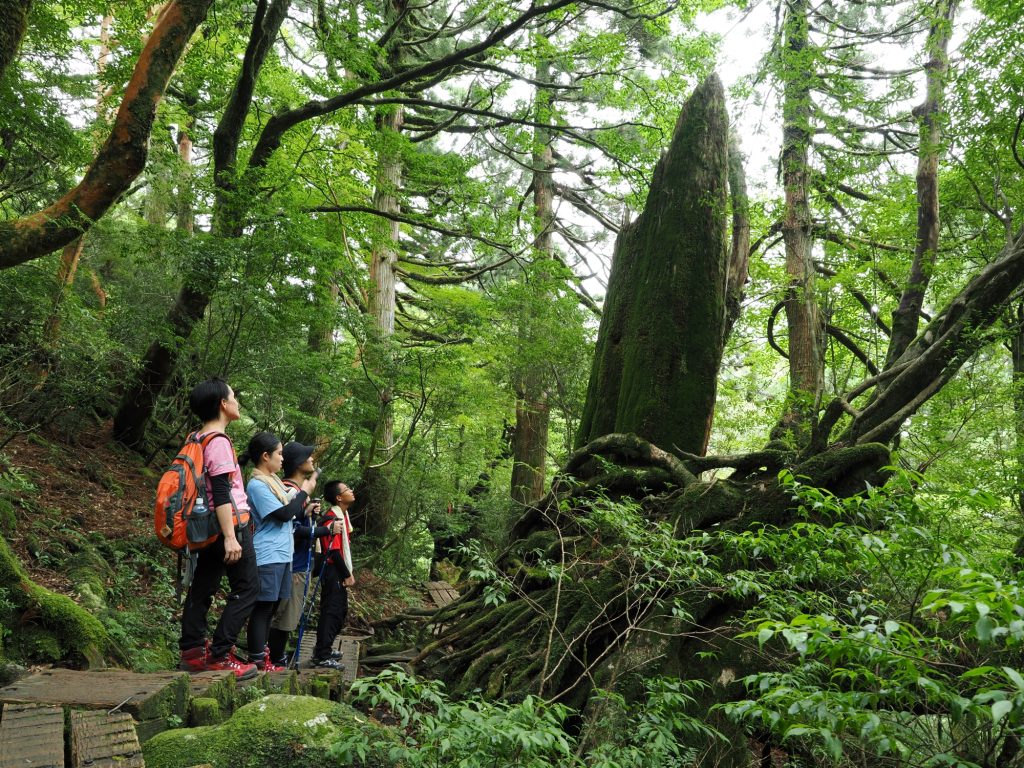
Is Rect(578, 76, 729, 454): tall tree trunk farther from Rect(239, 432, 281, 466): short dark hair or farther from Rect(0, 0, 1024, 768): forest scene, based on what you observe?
Rect(239, 432, 281, 466): short dark hair

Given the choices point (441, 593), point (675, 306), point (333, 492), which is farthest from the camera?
point (441, 593)

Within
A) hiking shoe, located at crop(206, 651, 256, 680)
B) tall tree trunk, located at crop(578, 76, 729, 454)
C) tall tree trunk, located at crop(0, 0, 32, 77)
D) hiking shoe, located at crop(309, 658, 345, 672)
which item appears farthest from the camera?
tall tree trunk, located at crop(578, 76, 729, 454)

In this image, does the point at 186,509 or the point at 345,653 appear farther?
the point at 345,653

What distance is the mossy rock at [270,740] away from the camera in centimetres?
247

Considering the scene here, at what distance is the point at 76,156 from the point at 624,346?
21.2ft

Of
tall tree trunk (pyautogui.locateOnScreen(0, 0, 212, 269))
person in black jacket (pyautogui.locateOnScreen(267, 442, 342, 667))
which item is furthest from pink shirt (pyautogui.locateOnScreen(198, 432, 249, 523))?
tall tree trunk (pyautogui.locateOnScreen(0, 0, 212, 269))

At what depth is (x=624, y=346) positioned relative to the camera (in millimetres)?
7570

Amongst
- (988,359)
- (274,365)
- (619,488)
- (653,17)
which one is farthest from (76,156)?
(988,359)

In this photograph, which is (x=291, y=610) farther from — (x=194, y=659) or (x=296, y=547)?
(x=194, y=659)

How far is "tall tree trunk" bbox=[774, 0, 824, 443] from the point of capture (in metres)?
8.40

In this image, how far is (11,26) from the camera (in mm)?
5145

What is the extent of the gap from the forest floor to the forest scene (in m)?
0.06

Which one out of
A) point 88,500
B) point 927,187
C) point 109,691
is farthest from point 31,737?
point 927,187

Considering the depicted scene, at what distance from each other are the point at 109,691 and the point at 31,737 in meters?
0.48
